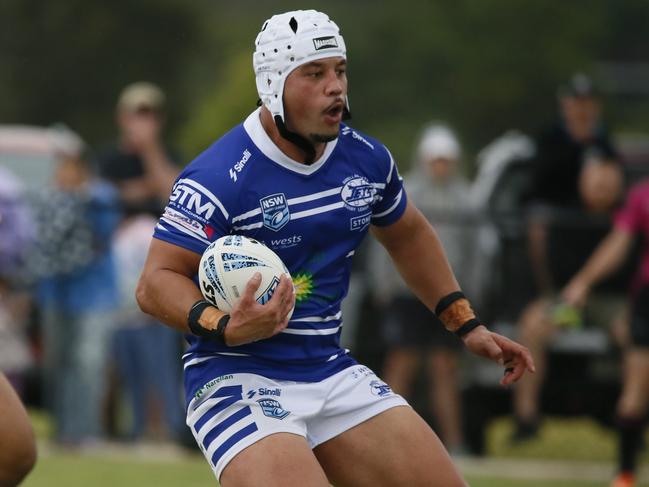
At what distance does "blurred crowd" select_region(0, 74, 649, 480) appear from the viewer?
12164mm

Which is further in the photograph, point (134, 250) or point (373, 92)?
point (373, 92)

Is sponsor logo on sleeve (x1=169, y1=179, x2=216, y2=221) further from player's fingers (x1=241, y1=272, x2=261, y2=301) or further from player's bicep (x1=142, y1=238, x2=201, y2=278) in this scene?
player's fingers (x1=241, y1=272, x2=261, y2=301)

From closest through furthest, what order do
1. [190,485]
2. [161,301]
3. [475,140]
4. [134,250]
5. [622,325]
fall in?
[161,301], [190,485], [622,325], [134,250], [475,140]

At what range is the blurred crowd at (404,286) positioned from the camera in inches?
479

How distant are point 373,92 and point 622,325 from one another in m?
48.0

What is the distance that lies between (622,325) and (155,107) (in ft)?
13.5

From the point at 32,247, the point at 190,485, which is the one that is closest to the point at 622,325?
the point at 190,485

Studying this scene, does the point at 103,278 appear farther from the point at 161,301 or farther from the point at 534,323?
the point at 161,301

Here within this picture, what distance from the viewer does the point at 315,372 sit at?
6.12 metres

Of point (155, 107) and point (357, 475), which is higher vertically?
point (155, 107)

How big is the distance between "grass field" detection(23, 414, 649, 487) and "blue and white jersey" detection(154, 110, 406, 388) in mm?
4442

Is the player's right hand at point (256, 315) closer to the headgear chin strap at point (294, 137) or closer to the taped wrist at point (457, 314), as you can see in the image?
the headgear chin strap at point (294, 137)

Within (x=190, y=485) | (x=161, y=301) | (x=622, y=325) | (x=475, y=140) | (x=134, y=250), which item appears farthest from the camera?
(x=475, y=140)

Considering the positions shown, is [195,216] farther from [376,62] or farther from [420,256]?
[376,62]
